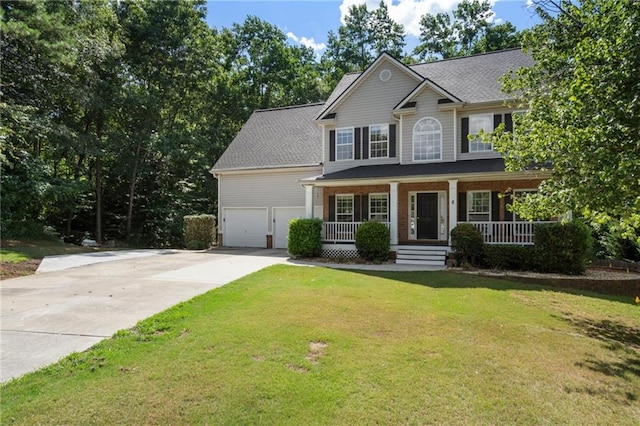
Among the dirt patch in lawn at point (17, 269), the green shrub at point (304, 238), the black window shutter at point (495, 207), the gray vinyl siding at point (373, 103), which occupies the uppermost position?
the gray vinyl siding at point (373, 103)

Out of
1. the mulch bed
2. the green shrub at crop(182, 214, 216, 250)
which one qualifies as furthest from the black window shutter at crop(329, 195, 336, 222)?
the mulch bed

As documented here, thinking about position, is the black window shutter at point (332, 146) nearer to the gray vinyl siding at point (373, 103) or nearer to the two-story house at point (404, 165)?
the two-story house at point (404, 165)

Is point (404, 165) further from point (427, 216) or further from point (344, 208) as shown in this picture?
point (344, 208)

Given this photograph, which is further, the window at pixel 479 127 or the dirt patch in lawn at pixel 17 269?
the window at pixel 479 127

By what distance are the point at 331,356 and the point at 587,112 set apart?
17.5ft

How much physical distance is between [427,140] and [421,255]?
201 inches

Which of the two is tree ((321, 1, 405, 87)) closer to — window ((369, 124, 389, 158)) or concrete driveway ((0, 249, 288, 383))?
window ((369, 124, 389, 158))

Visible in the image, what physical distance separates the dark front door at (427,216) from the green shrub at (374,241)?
2078 mm

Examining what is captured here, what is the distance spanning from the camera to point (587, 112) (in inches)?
222

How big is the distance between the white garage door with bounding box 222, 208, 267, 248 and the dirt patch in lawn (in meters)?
9.36

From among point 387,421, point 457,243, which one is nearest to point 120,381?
point 387,421

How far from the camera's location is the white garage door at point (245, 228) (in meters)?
19.8

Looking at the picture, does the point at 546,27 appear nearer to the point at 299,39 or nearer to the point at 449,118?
the point at 449,118

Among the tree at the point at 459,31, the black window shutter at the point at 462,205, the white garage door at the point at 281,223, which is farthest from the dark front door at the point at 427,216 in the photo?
the tree at the point at 459,31
